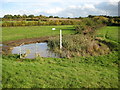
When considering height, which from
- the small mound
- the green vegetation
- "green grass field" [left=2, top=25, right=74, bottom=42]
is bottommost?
the green vegetation

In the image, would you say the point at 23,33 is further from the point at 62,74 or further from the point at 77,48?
the point at 62,74

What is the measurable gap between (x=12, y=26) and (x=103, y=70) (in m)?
19.5

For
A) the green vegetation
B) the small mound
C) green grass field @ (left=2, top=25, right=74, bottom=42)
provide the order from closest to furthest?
the green vegetation
the small mound
green grass field @ (left=2, top=25, right=74, bottom=42)

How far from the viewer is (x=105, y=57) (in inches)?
304

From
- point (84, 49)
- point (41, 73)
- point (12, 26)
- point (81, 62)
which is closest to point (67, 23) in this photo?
point (12, 26)

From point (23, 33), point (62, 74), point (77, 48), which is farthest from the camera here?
point (23, 33)

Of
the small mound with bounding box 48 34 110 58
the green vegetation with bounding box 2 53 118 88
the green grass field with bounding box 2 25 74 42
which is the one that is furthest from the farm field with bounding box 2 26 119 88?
the green grass field with bounding box 2 25 74 42

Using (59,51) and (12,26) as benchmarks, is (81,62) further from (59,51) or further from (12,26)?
(12,26)

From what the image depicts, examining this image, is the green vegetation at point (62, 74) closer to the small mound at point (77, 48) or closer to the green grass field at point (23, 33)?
the small mound at point (77, 48)

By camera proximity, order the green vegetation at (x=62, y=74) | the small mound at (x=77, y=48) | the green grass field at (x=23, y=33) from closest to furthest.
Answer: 1. the green vegetation at (x=62, y=74)
2. the small mound at (x=77, y=48)
3. the green grass field at (x=23, y=33)

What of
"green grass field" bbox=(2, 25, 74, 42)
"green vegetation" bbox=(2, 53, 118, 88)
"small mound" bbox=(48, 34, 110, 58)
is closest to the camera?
"green vegetation" bbox=(2, 53, 118, 88)

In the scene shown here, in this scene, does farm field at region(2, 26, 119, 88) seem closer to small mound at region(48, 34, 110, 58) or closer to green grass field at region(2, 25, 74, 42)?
small mound at region(48, 34, 110, 58)

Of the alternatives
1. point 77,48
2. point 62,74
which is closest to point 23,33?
point 77,48

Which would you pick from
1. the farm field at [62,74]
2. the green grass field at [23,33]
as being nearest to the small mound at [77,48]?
the farm field at [62,74]
